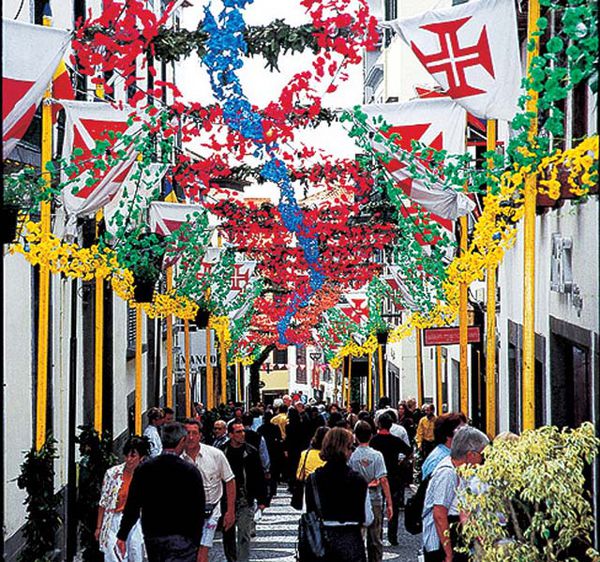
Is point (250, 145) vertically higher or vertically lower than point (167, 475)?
higher

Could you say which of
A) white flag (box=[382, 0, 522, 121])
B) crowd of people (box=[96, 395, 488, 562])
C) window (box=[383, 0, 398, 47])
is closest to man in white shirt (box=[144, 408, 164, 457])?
crowd of people (box=[96, 395, 488, 562])

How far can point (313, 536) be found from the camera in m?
10.5

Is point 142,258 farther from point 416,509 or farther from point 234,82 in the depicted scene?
point 416,509

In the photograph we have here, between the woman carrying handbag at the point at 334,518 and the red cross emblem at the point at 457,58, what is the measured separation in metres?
3.16

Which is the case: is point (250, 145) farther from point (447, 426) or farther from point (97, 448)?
point (447, 426)

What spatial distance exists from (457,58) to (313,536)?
12.7ft

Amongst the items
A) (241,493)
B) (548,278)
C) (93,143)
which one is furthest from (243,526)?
(93,143)

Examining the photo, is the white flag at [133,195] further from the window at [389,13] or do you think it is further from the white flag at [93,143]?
the window at [389,13]

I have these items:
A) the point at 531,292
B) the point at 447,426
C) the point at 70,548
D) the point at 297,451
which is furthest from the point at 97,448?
the point at 297,451

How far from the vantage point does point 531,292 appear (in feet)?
36.4

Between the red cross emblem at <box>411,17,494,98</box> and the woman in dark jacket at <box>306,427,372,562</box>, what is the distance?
2.91 metres

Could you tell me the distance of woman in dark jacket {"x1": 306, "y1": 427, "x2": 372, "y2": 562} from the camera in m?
10.6

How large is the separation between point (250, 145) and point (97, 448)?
405cm

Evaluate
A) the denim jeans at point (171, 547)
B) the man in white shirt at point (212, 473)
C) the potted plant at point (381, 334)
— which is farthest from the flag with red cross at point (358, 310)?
the denim jeans at point (171, 547)
